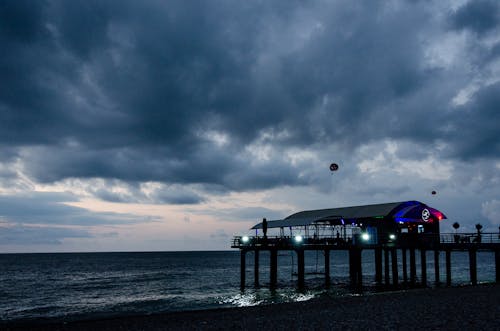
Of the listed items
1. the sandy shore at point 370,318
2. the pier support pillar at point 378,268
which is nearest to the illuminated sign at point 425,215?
the pier support pillar at point 378,268

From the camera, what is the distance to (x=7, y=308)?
39.4m

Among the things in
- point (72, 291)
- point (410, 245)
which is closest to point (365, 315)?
point (410, 245)

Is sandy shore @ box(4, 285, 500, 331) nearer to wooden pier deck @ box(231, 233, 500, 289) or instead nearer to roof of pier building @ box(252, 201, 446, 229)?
wooden pier deck @ box(231, 233, 500, 289)

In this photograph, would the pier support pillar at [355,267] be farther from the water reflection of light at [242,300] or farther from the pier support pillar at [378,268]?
the water reflection of light at [242,300]

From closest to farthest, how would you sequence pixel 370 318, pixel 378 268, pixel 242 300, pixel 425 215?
pixel 370 318 < pixel 242 300 < pixel 378 268 < pixel 425 215

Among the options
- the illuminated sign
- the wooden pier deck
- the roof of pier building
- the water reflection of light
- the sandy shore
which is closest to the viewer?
the sandy shore

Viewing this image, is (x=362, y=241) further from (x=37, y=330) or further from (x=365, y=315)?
(x=37, y=330)

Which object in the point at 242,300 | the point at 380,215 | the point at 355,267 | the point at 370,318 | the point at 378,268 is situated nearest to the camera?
the point at 370,318

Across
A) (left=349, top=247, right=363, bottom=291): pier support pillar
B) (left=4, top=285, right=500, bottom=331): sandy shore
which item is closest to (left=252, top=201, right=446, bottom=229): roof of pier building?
(left=349, top=247, right=363, bottom=291): pier support pillar

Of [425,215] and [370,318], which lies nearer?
[370,318]

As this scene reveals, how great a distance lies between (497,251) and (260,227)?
80.6ft

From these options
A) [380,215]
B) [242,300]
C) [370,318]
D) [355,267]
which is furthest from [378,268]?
[370,318]

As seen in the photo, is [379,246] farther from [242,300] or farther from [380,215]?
[242,300]

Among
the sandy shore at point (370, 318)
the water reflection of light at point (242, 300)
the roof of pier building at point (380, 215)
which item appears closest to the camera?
the sandy shore at point (370, 318)
